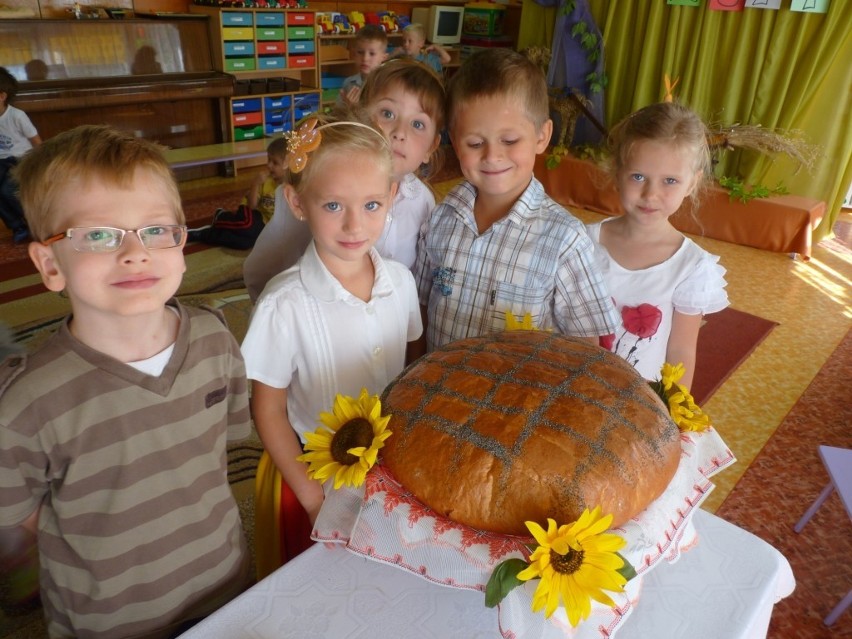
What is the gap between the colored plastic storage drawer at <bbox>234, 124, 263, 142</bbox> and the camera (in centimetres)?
562

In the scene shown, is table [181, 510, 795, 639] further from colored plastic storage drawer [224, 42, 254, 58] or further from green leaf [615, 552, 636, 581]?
colored plastic storage drawer [224, 42, 254, 58]

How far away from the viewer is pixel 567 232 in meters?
1.21

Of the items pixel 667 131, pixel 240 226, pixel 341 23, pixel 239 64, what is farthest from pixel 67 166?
pixel 341 23

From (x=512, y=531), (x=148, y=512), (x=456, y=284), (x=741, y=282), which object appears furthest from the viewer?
(x=741, y=282)

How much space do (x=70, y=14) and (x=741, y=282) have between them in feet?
17.4

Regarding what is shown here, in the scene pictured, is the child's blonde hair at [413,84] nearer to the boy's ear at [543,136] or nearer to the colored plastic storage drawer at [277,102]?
the boy's ear at [543,136]

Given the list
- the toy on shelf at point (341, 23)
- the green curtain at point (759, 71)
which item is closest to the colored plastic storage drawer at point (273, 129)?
the toy on shelf at point (341, 23)

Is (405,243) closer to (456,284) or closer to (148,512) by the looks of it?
(456,284)

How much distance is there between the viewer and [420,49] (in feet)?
18.0

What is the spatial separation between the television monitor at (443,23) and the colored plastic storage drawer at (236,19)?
216 centimetres

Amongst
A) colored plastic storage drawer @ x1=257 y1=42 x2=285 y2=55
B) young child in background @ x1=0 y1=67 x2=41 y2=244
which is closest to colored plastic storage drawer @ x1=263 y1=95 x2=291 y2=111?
A: colored plastic storage drawer @ x1=257 y1=42 x2=285 y2=55

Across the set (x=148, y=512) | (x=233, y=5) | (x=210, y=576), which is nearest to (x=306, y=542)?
(x=210, y=576)

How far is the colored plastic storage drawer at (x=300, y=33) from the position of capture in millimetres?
5719

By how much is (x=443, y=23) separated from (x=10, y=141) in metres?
4.57
